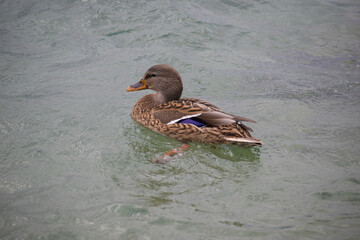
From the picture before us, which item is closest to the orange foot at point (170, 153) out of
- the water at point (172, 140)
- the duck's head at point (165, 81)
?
the water at point (172, 140)

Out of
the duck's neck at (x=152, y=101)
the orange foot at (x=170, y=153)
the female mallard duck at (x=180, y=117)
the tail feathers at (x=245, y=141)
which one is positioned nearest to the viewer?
the orange foot at (x=170, y=153)

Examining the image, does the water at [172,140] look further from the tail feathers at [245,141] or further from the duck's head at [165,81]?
the duck's head at [165,81]

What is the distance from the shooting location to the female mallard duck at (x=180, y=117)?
5.31m

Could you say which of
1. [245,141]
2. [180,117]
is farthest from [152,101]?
[245,141]

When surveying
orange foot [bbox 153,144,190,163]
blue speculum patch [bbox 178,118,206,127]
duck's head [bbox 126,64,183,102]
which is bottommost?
orange foot [bbox 153,144,190,163]

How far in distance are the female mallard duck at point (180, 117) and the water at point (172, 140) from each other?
188 mm

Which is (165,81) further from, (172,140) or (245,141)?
(245,141)

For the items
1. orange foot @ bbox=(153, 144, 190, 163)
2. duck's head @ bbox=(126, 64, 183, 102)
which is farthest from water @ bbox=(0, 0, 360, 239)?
duck's head @ bbox=(126, 64, 183, 102)

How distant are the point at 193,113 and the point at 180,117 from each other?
0.22 meters

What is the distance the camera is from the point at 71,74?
770 centimetres

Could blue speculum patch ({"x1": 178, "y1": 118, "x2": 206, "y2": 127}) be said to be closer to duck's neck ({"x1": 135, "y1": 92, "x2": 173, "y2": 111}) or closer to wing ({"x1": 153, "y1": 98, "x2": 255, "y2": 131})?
wing ({"x1": 153, "y1": 98, "x2": 255, "y2": 131})

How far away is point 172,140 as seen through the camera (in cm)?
569

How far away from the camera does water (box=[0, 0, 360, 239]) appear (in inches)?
145

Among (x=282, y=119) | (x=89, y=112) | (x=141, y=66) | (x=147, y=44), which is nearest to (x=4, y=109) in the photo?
(x=89, y=112)
